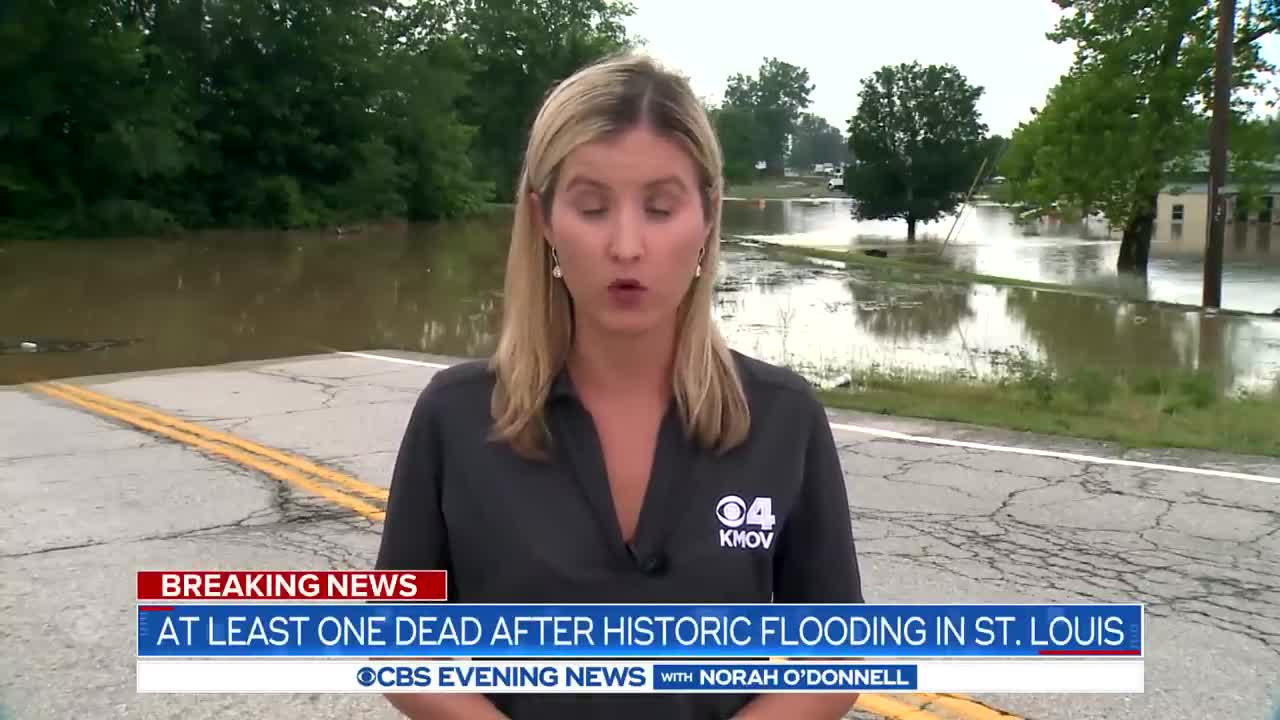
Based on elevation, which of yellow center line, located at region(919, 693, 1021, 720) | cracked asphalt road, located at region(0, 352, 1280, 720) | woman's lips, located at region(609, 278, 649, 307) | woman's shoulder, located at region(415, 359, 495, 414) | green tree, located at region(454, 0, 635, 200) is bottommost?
yellow center line, located at region(919, 693, 1021, 720)

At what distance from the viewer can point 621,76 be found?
178 centimetres

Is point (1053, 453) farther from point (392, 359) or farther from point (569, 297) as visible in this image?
point (392, 359)

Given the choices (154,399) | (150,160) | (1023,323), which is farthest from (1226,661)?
(150,160)

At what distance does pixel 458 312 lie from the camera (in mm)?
20500

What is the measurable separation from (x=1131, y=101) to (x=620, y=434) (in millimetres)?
33672

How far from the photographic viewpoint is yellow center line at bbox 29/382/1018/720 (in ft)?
13.4

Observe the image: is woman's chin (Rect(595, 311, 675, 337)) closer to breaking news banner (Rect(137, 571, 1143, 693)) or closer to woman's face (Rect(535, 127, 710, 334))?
woman's face (Rect(535, 127, 710, 334))

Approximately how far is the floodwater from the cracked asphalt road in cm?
520

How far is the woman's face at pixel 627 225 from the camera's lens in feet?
5.75

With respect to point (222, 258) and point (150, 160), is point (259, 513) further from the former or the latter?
point (150, 160)

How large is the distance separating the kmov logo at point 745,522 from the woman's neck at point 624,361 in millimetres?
229

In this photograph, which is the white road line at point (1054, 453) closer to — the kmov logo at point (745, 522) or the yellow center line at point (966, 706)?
the yellow center line at point (966, 706)

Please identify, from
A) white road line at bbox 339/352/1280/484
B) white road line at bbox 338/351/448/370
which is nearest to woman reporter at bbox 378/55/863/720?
white road line at bbox 339/352/1280/484

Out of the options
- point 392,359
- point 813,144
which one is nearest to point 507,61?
point 392,359
